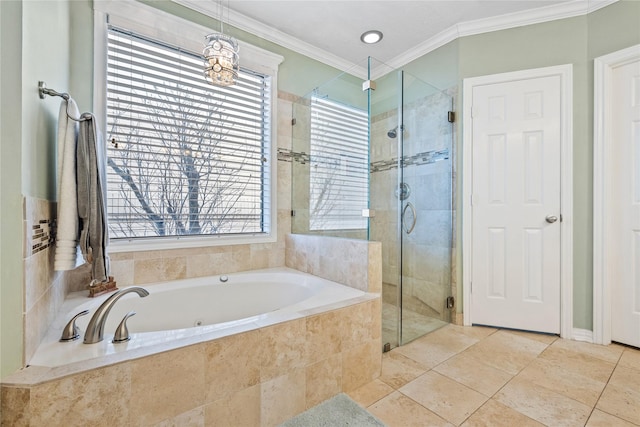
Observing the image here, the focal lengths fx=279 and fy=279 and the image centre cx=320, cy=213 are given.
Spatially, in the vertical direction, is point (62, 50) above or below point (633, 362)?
above

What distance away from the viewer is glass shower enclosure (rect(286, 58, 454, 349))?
2064 mm

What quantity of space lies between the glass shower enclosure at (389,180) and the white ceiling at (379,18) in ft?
1.51

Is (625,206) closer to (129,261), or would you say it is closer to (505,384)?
(505,384)

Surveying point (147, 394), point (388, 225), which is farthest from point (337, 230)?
point (147, 394)

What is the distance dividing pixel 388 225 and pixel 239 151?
1339mm

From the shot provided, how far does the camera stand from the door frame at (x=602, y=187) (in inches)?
78.5

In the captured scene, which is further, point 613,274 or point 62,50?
point 613,274

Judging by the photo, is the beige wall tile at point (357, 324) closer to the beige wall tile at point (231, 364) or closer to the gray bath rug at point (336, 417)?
the gray bath rug at point (336, 417)

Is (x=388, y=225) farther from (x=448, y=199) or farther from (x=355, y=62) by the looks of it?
(x=355, y=62)

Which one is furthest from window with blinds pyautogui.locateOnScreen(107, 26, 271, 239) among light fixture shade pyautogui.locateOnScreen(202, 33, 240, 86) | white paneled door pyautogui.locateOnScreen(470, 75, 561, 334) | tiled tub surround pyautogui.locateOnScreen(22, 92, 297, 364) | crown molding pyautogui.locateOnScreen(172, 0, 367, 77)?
white paneled door pyautogui.locateOnScreen(470, 75, 561, 334)

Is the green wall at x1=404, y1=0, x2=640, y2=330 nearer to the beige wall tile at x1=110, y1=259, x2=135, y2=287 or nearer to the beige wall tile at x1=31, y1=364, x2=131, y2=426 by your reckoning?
the beige wall tile at x1=31, y1=364, x2=131, y2=426

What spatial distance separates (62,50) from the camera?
4.90 ft

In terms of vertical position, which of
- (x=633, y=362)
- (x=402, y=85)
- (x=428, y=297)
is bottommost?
(x=633, y=362)

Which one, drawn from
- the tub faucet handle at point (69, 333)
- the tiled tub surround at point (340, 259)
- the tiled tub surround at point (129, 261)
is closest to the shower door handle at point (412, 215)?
the tiled tub surround at point (340, 259)
